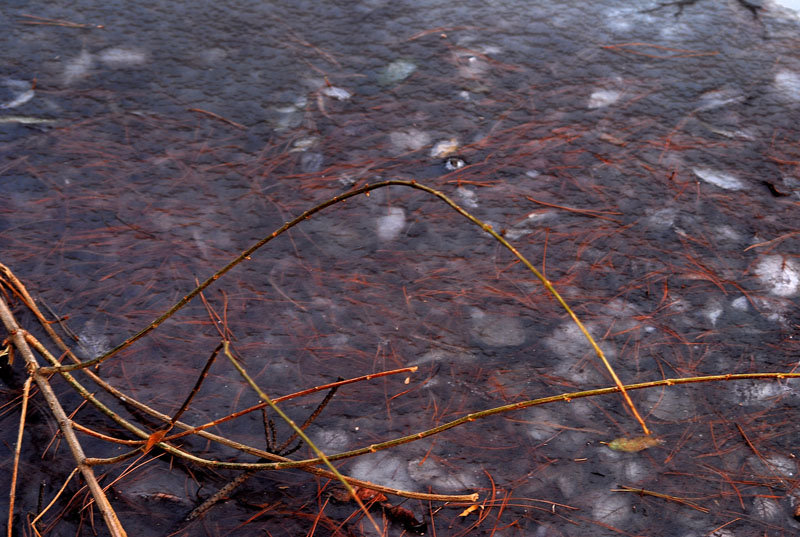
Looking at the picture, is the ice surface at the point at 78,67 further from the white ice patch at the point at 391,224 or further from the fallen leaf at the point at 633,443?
the fallen leaf at the point at 633,443

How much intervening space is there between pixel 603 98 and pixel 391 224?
0.72 metres

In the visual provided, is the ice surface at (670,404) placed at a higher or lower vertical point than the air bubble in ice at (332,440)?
lower

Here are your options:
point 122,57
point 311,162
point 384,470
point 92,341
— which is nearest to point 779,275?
point 384,470

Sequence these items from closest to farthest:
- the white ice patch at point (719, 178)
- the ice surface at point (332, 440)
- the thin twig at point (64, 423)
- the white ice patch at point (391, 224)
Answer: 1. the thin twig at point (64, 423)
2. the ice surface at point (332, 440)
3. the white ice patch at point (391, 224)
4. the white ice patch at point (719, 178)

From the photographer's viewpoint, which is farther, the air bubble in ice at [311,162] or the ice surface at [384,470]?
the air bubble in ice at [311,162]

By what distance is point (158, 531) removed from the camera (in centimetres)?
119

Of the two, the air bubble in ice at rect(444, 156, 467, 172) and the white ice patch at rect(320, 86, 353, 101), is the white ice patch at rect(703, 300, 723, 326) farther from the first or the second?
the white ice patch at rect(320, 86, 353, 101)

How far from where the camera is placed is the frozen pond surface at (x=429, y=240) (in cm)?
128

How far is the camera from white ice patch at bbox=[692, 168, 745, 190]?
1.79 meters

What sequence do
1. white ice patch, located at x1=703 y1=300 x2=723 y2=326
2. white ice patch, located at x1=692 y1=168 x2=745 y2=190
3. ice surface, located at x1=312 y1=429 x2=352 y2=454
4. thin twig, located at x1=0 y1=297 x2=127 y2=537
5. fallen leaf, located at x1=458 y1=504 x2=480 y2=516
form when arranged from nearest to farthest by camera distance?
thin twig, located at x1=0 y1=297 x2=127 y2=537 < fallen leaf, located at x1=458 y1=504 x2=480 y2=516 < ice surface, located at x1=312 y1=429 x2=352 y2=454 < white ice patch, located at x1=703 y1=300 x2=723 y2=326 < white ice patch, located at x1=692 y1=168 x2=745 y2=190

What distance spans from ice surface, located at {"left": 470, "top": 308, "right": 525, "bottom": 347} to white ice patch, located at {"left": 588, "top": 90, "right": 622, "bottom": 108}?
2.46 ft

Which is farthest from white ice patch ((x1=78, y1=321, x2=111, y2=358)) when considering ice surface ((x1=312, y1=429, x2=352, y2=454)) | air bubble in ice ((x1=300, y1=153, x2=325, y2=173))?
air bubble in ice ((x1=300, y1=153, x2=325, y2=173))

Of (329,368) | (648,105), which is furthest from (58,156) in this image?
(648,105)

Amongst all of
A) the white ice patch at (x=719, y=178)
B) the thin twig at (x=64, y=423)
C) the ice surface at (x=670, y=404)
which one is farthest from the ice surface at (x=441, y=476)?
the white ice patch at (x=719, y=178)
